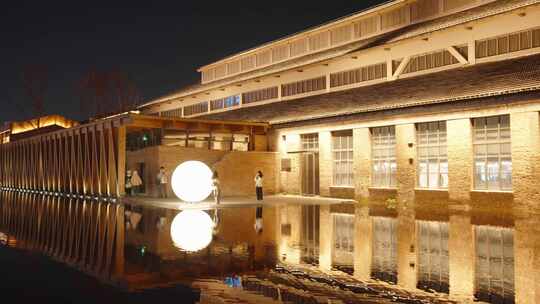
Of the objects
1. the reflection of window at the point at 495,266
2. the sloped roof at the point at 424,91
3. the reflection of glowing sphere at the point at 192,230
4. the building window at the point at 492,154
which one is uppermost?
the sloped roof at the point at 424,91

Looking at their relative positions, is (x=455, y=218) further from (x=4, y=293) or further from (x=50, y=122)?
(x=50, y=122)

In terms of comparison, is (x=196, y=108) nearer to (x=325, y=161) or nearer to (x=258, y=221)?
(x=325, y=161)

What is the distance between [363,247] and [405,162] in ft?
47.8

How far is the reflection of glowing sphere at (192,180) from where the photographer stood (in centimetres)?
2505

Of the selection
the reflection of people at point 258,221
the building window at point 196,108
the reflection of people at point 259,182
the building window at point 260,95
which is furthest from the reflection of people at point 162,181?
the building window at point 196,108

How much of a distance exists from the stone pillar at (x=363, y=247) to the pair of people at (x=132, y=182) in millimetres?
15826

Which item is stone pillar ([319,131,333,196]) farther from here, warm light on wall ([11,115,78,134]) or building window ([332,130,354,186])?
warm light on wall ([11,115,78,134])

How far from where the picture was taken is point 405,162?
26.6 meters

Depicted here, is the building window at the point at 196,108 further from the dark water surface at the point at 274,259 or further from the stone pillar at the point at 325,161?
the dark water surface at the point at 274,259

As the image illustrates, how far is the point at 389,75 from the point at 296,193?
30.8 feet

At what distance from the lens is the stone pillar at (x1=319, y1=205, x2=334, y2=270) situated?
10895 millimetres

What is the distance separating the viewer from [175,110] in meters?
52.8

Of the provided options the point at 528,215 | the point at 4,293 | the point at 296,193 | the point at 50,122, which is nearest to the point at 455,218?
the point at 528,215

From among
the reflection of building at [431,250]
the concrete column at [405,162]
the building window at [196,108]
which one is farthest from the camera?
the building window at [196,108]
